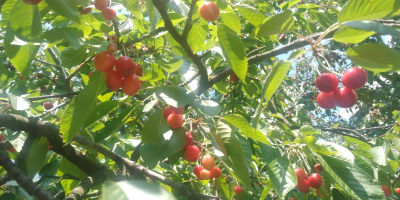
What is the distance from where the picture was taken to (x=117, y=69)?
113cm

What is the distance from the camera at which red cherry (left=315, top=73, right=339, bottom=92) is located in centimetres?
132

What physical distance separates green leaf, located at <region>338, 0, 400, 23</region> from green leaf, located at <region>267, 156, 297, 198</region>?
36.7 inches

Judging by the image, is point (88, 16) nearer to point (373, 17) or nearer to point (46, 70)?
point (373, 17)

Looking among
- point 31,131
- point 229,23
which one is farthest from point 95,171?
point 229,23

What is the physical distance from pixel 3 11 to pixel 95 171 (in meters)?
0.91

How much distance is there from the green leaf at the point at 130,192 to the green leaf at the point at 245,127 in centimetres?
88

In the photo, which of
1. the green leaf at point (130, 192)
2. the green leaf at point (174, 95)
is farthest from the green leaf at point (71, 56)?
the green leaf at point (130, 192)

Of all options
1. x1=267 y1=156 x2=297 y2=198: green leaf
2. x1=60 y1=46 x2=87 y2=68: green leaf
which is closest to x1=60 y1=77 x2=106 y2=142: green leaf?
x1=60 y1=46 x2=87 y2=68: green leaf

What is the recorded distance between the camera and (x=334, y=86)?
4.42 ft

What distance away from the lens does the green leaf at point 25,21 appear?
3.05 ft

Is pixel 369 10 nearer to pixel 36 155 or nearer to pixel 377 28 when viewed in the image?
pixel 377 28

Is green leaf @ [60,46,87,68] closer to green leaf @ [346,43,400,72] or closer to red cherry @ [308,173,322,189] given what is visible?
A: green leaf @ [346,43,400,72]

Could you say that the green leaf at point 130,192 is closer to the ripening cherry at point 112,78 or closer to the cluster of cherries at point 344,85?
the ripening cherry at point 112,78

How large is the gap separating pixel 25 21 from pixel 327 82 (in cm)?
140
